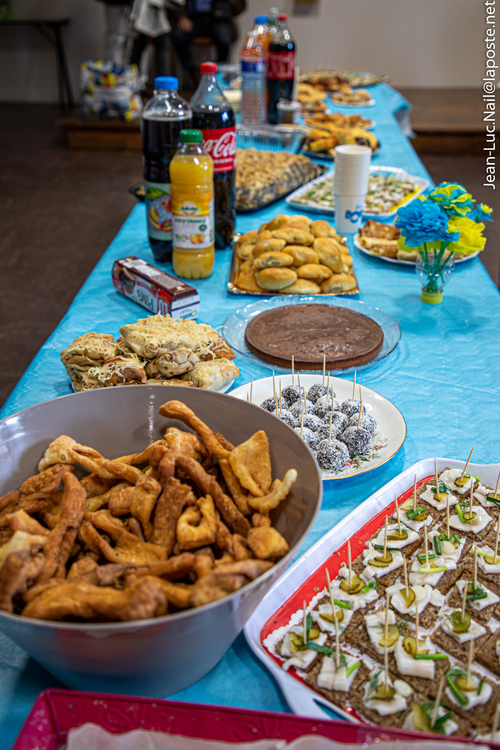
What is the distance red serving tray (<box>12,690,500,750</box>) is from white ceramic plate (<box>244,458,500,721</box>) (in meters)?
0.07

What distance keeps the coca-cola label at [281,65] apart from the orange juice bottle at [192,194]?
1741 mm

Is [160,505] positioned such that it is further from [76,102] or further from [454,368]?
[76,102]

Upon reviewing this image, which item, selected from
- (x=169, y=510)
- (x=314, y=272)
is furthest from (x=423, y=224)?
(x=169, y=510)

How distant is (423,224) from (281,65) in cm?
199

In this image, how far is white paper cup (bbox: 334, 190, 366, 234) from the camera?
1.99 meters

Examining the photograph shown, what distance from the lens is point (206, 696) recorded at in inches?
27.2

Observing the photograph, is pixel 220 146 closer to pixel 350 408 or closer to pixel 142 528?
pixel 350 408

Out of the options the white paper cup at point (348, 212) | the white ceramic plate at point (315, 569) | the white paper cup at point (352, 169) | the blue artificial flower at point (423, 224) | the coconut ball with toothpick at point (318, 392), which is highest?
the white paper cup at point (352, 169)

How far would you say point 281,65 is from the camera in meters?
3.06

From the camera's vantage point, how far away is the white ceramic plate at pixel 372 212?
2.19 meters

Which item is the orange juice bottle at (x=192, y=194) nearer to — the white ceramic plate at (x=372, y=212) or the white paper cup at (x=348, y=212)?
the white paper cup at (x=348, y=212)

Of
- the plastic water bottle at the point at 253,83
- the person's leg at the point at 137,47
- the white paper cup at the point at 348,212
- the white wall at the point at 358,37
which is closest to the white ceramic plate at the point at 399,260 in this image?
the white paper cup at the point at 348,212

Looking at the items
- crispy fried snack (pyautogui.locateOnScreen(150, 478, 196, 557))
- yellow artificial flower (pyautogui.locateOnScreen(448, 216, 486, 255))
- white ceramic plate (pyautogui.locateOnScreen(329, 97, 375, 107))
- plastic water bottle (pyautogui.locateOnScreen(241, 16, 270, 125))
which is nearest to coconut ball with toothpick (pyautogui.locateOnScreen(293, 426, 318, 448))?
crispy fried snack (pyautogui.locateOnScreen(150, 478, 196, 557))

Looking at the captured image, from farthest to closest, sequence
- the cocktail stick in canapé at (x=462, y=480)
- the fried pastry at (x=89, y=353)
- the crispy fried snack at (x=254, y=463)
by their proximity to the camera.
A: the fried pastry at (x=89, y=353) < the cocktail stick in canapé at (x=462, y=480) < the crispy fried snack at (x=254, y=463)
